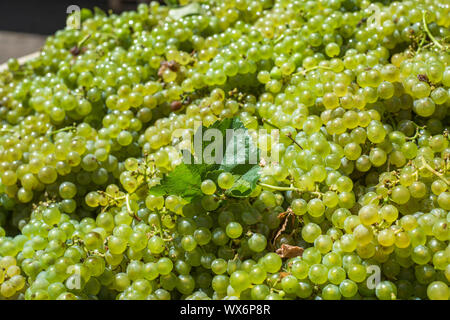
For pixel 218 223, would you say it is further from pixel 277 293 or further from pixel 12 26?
pixel 12 26

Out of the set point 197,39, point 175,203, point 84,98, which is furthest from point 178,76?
point 175,203

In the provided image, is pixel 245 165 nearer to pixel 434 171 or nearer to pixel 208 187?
pixel 208 187

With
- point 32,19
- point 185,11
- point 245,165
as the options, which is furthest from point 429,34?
point 32,19

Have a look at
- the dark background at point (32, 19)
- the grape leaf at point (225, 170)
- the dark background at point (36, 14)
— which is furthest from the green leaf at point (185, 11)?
the dark background at point (36, 14)
